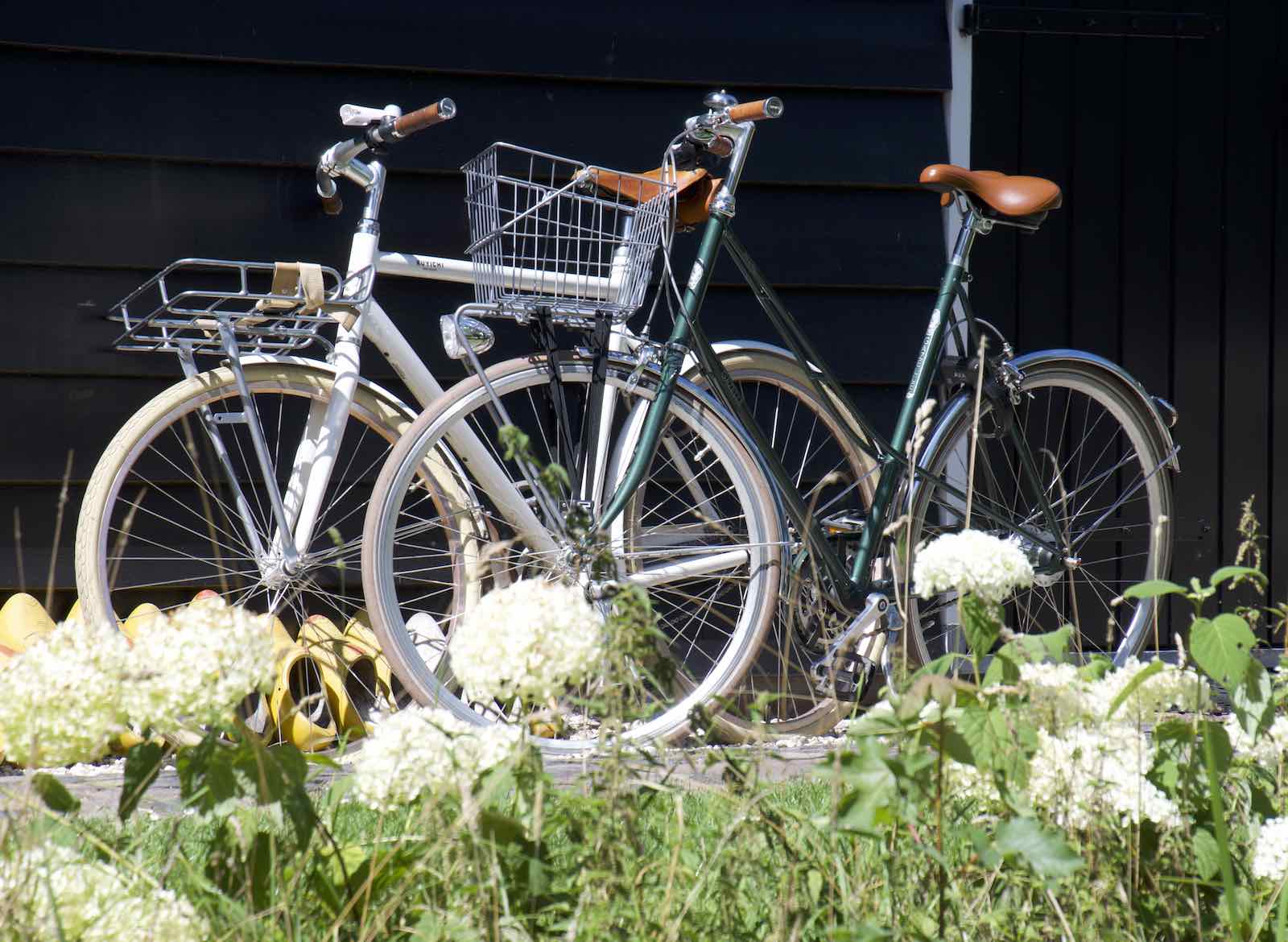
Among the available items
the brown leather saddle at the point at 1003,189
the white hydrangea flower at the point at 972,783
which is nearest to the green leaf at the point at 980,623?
the white hydrangea flower at the point at 972,783

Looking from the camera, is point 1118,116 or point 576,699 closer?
point 576,699

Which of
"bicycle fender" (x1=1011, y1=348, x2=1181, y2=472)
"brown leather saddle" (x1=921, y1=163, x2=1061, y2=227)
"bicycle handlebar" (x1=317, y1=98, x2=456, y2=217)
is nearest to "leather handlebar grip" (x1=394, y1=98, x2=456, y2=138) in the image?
"bicycle handlebar" (x1=317, y1=98, x2=456, y2=217)

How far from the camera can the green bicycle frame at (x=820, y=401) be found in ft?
7.17

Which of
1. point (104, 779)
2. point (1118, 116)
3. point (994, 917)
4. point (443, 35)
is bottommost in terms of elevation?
point (104, 779)

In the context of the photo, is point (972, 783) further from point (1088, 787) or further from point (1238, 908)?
point (1238, 908)

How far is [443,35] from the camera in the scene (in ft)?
8.60

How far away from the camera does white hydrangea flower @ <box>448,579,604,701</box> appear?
889 mm

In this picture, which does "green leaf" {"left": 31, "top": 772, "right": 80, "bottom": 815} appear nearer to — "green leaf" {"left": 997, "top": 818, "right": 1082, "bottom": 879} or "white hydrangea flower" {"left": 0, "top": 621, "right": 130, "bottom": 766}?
"white hydrangea flower" {"left": 0, "top": 621, "right": 130, "bottom": 766}

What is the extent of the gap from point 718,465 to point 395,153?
38.0 inches

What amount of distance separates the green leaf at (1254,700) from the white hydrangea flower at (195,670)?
31.4 inches

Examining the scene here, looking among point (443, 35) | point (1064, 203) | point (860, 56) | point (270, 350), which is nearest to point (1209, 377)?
point (1064, 203)

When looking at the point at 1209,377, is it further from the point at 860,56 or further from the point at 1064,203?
the point at 860,56

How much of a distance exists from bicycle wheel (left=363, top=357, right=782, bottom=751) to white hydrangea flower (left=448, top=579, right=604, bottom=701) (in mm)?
930

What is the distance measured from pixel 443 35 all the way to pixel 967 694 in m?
2.08
